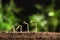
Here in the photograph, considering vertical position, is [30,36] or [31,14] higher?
[31,14]

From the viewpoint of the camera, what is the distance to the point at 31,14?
2.03m

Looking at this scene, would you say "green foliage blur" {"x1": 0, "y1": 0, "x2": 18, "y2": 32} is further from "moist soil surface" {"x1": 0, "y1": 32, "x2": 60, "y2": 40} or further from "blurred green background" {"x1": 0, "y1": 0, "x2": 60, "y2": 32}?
"moist soil surface" {"x1": 0, "y1": 32, "x2": 60, "y2": 40}

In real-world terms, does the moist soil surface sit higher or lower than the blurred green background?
lower

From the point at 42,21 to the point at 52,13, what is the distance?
14cm

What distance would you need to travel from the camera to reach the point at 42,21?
6.19 feet

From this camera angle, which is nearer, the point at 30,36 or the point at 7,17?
the point at 30,36

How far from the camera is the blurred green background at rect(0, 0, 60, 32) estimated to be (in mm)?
1882

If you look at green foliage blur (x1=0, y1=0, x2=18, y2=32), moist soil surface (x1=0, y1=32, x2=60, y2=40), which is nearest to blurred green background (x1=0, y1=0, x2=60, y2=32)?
green foliage blur (x1=0, y1=0, x2=18, y2=32)

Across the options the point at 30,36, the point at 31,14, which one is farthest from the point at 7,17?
the point at 30,36

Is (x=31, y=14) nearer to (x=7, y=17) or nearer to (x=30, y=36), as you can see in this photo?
(x=7, y=17)

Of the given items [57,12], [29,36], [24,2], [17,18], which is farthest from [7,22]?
[29,36]

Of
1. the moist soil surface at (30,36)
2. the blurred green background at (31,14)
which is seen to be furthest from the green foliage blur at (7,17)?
the moist soil surface at (30,36)

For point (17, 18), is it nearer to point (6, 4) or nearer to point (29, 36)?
point (6, 4)

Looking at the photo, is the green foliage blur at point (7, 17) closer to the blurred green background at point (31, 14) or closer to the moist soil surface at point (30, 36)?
the blurred green background at point (31, 14)
